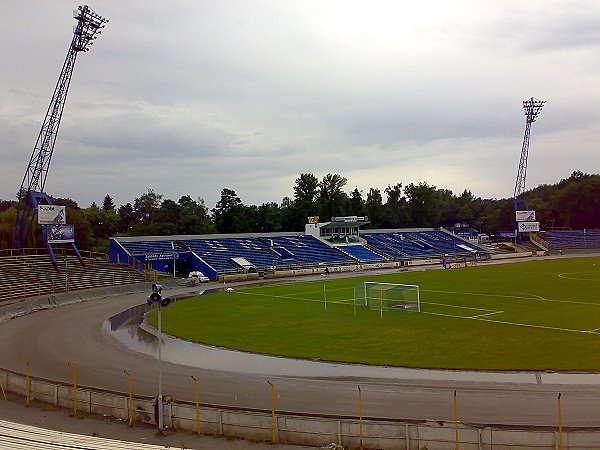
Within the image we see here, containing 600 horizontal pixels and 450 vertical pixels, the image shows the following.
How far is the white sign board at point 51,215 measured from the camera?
58.3 metres

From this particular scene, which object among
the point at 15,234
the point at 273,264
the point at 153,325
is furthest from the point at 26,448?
the point at 273,264

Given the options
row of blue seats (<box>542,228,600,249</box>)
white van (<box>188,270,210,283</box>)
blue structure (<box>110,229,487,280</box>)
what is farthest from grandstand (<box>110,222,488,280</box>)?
row of blue seats (<box>542,228,600,249</box>)

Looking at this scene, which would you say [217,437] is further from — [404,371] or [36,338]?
[36,338]

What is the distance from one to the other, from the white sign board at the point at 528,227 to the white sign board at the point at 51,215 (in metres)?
96.4

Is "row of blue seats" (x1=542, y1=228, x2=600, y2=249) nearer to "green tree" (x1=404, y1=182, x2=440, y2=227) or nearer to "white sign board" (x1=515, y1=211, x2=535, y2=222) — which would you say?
"white sign board" (x1=515, y1=211, x2=535, y2=222)

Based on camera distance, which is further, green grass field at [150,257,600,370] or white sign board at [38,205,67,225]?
white sign board at [38,205,67,225]

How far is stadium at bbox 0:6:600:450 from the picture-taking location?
48.6ft

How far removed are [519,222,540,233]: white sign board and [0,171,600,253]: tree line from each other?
13.1 m

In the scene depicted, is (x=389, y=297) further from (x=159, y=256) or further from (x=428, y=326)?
(x=159, y=256)

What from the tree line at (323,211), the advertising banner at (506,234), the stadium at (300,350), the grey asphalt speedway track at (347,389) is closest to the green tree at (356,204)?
the tree line at (323,211)

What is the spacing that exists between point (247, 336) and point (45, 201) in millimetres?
41371

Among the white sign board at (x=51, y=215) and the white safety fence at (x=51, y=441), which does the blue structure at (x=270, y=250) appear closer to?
the white sign board at (x=51, y=215)

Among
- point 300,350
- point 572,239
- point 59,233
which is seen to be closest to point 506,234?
point 572,239

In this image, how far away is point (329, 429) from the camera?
13672 millimetres
